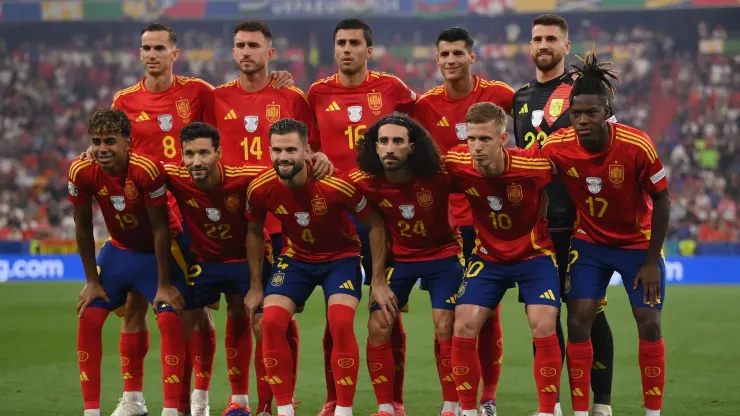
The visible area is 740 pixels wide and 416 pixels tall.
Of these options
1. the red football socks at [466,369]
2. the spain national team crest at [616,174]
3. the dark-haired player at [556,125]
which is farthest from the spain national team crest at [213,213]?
the spain national team crest at [616,174]

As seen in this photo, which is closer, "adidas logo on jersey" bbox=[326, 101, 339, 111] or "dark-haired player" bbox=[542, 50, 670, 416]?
"dark-haired player" bbox=[542, 50, 670, 416]

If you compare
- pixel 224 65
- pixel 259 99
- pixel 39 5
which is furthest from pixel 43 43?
pixel 259 99

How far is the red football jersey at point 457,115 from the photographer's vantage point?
6984mm

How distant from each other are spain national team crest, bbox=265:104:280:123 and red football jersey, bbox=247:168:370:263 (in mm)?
760

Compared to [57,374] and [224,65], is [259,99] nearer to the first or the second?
[57,374]

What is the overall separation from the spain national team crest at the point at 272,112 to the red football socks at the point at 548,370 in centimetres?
257

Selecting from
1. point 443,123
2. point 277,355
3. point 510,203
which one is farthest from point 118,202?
point 510,203

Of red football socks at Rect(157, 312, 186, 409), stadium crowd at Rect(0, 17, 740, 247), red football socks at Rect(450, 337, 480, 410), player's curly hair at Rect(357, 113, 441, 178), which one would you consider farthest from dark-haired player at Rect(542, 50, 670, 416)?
stadium crowd at Rect(0, 17, 740, 247)

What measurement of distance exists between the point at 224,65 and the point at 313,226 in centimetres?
2187

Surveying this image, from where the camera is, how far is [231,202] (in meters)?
6.47

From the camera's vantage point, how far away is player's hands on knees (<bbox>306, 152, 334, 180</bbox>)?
6289 millimetres

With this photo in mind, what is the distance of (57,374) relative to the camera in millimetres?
8836

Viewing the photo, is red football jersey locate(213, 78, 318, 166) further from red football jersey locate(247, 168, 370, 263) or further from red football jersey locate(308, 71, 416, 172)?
red football jersey locate(247, 168, 370, 263)

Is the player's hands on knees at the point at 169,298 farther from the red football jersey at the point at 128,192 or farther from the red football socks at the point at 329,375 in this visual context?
the red football socks at the point at 329,375
